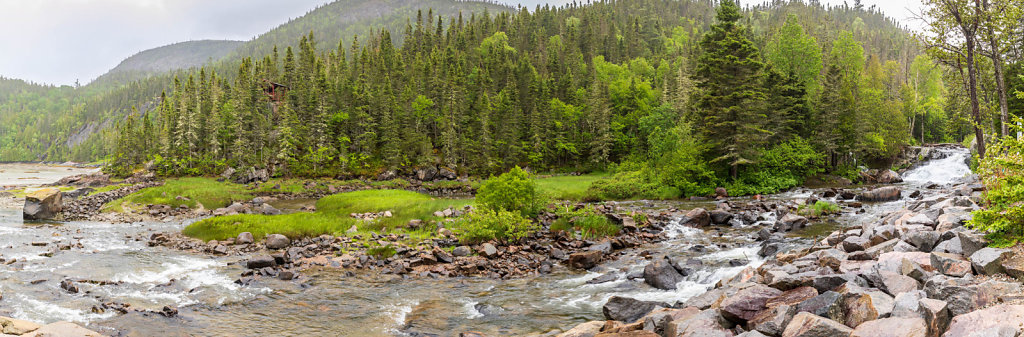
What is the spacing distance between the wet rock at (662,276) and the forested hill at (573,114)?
109 ft

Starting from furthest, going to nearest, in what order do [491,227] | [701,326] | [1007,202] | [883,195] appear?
[883,195] < [491,227] < [1007,202] < [701,326]

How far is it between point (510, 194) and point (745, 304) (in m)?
18.4

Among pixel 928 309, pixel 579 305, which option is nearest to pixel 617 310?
pixel 579 305

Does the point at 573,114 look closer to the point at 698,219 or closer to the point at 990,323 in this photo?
the point at 698,219

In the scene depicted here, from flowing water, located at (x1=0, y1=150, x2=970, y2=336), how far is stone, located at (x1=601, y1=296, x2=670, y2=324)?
97 centimetres

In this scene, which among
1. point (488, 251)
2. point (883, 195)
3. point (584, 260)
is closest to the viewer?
point (584, 260)

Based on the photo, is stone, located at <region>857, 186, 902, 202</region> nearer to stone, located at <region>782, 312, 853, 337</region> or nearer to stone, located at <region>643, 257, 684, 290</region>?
stone, located at <region>643, 257, 684, 290</region>

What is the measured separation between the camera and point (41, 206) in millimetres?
36344

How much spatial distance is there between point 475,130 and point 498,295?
70.4 m

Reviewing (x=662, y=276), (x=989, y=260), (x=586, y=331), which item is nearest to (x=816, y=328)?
(x=989, y=260)

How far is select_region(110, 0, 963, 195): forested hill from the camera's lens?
166 feet

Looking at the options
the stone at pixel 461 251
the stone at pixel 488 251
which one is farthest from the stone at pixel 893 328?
the stone at pixel 461 251

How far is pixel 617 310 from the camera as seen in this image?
44.1ft

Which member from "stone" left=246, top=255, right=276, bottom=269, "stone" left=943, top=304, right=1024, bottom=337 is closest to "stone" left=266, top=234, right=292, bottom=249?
"stone" left=246, top=255, right=276, bottom=269
